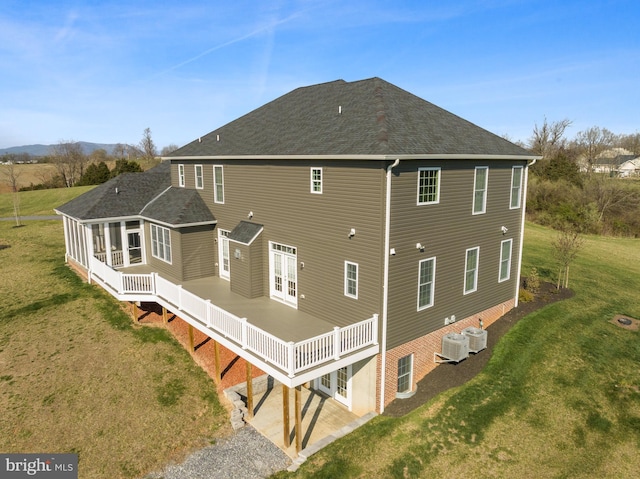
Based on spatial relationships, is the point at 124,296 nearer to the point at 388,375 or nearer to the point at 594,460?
the point at 388,375

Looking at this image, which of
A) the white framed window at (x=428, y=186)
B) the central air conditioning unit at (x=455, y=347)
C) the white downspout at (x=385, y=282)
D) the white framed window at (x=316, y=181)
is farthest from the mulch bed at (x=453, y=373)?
the white framed window at (x=316, y=181)

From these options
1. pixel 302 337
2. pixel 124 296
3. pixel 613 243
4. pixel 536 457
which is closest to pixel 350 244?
pixel 302 337

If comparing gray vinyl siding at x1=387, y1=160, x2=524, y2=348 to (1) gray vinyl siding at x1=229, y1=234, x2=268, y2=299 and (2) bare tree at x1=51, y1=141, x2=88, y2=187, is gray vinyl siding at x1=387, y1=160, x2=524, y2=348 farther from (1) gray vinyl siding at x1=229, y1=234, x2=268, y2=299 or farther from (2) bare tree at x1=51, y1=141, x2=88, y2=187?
(2) bare tree at x1=51, y1=141, x2=88, y2=187

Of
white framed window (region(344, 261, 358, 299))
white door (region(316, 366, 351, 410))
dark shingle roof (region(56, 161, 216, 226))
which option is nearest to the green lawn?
dark shingle roof (region(56, 161, 216, 226))

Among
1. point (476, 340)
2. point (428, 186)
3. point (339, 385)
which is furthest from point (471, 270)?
point (339, 385)

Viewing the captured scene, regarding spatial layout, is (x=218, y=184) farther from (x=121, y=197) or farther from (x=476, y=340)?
(x=476, y=340)

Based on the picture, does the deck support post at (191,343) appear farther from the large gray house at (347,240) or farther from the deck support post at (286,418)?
the deck support post at (286,418)
